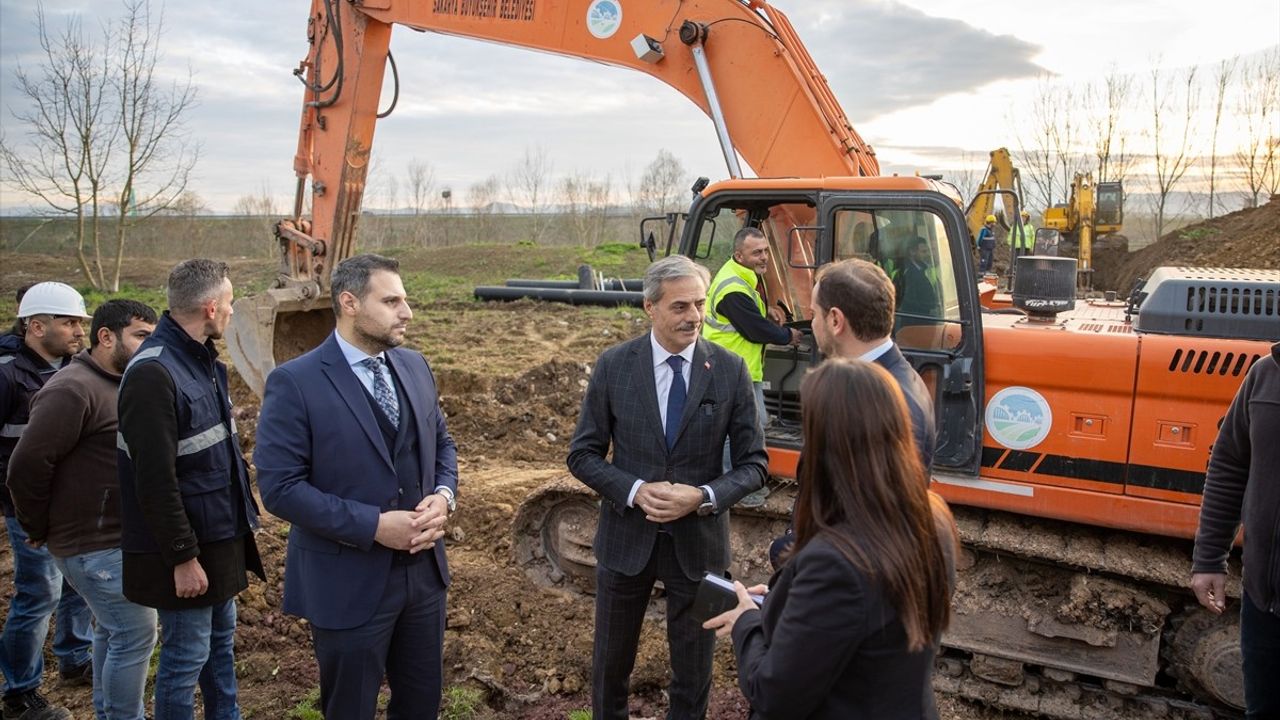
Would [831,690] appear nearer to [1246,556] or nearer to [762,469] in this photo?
[762,469]

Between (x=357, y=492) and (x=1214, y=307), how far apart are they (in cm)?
408

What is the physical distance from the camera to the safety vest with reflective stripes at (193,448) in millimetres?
3223

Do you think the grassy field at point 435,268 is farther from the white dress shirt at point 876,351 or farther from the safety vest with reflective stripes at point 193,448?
the white dress shirt at point 876,351

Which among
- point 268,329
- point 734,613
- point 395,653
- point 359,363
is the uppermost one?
point 359,363

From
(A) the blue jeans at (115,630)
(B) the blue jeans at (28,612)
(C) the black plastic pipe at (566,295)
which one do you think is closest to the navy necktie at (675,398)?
(A) the blue jeans at (115,630)

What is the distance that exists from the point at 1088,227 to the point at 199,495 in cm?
2115

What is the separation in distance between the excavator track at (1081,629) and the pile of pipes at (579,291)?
11.2m

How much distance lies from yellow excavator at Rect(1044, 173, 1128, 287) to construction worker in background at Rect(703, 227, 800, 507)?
18312 millimetres

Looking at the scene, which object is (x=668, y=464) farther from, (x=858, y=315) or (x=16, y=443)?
(x=16, y=443)

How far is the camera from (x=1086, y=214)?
67.9ft

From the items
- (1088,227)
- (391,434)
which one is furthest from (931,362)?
(1088,227)

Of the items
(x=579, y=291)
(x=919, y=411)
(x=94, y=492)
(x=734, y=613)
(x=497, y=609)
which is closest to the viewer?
(x=734, y=613)

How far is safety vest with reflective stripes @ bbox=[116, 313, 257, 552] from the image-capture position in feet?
10.6

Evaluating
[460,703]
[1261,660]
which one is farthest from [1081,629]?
[460,703]
